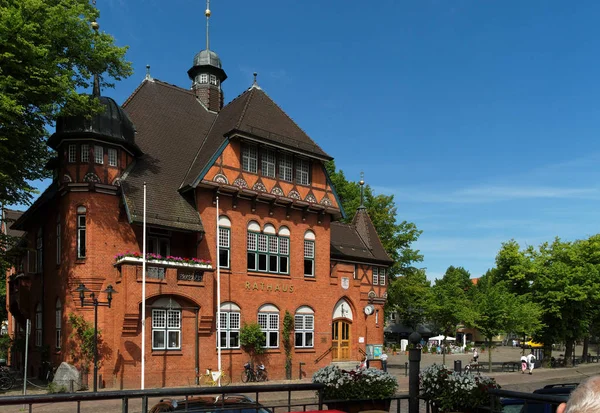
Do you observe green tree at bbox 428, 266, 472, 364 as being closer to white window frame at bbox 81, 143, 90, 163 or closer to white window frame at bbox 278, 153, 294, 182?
white window frame at bbox 278, 153, 294, 182

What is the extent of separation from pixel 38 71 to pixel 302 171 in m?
15.0

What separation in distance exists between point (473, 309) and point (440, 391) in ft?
92.3

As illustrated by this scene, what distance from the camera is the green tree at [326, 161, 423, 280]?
47562 mm

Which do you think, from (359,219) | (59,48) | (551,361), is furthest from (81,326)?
(551,361)

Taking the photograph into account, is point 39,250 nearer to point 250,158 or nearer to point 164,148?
point 164,148

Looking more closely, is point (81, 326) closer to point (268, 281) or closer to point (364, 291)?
point (268, 281)

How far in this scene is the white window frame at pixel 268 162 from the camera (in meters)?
29.0

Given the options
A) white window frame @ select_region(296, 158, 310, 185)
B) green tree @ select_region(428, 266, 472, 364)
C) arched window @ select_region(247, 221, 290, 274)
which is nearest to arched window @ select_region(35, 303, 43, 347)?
arched window @ select_region(247, 221, 290, 274)

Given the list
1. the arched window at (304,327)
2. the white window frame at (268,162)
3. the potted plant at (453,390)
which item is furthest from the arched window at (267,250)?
the potted plant at (453,390)

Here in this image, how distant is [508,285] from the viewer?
143ft

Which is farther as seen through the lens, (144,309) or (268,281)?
(268,281)

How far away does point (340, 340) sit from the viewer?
109ft

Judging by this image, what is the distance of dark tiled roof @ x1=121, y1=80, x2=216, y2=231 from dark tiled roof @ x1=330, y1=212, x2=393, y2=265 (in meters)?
10.8

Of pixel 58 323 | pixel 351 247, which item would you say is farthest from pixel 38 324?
pixel 351 247
